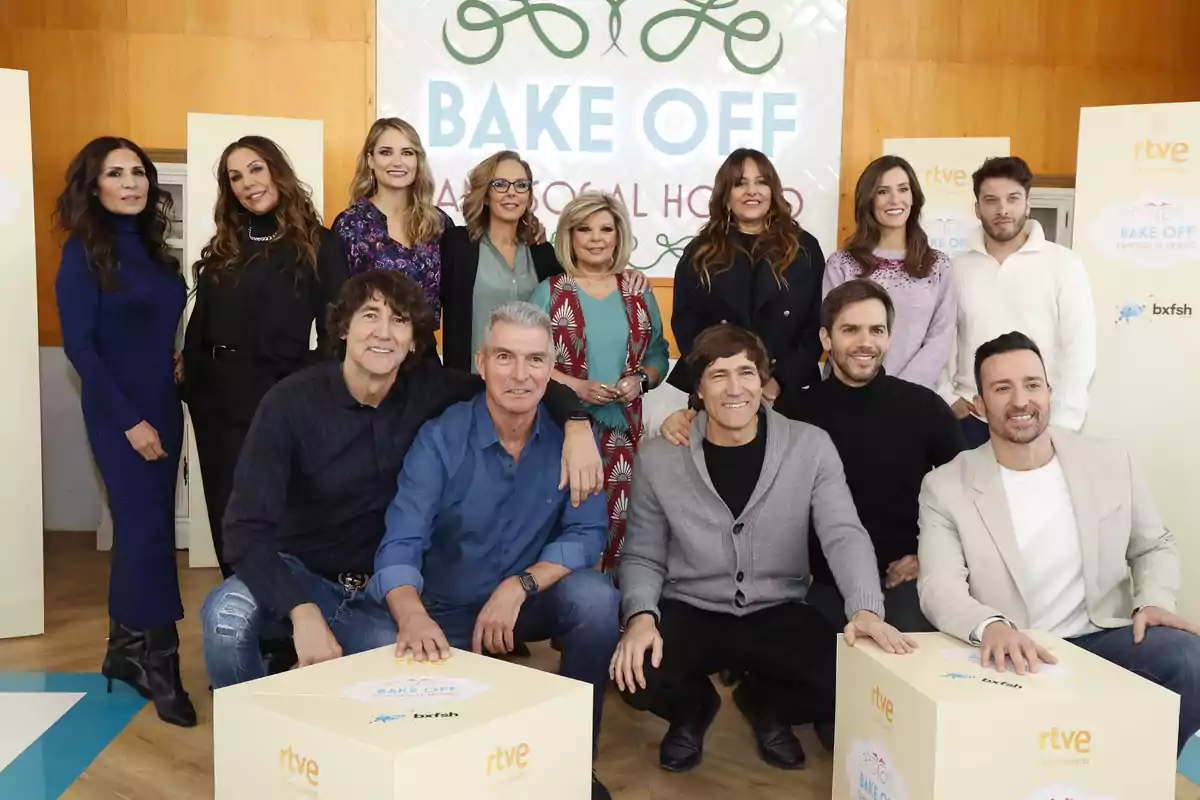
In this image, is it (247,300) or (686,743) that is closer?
(686,743)

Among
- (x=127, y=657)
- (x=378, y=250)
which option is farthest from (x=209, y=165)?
(x=127, y=657)

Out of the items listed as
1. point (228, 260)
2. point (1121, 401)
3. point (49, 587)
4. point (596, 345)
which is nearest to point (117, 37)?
point (49, 587)

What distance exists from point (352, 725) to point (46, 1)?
469 centimetres

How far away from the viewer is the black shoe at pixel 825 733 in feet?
7.96

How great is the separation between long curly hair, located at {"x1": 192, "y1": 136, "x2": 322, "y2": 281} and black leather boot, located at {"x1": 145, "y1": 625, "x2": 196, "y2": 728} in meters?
0.94

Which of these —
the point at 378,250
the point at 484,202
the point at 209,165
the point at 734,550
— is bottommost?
the point at 734,550

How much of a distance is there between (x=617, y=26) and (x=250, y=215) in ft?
9.36

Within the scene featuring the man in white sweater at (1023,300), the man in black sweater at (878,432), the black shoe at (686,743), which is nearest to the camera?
the black shoe at (686,743)

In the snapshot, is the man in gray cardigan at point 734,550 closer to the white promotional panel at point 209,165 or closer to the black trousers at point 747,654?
the black trousers at point 747,654

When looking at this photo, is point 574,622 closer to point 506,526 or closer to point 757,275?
point 506,526

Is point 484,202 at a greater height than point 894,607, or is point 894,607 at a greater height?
point 484,202

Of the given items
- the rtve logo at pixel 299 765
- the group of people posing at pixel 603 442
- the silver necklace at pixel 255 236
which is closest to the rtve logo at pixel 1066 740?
the group of people posing at pixel 603 442

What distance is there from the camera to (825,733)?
2455 mm

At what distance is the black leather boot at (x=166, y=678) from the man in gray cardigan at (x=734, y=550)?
115cm
